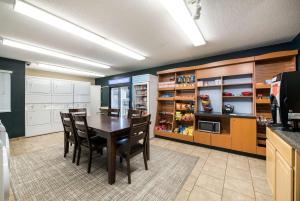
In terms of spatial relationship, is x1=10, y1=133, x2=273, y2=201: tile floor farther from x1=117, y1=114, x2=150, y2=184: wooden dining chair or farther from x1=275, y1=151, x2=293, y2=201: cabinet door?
x1=117, y1=114, x2=150, y2=184: wooden dining chair

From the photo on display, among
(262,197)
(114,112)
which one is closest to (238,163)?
(262,197)

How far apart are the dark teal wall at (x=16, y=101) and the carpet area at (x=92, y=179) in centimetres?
185

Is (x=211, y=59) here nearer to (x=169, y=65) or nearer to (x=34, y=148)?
(x=169, y=65)

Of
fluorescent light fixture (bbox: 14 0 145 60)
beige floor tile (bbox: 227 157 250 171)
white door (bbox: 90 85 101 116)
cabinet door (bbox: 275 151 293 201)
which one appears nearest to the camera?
cabinet door (bbox: 275 151 293 201)

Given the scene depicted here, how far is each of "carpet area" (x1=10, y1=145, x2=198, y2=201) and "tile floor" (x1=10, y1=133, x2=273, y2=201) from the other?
0.17 meters

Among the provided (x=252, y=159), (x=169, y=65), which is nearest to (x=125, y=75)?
(x=169, y=65)

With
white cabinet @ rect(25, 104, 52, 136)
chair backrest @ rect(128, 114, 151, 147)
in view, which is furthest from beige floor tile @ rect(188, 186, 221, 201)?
white cabinet @ rect(25, 104, 52, 136)

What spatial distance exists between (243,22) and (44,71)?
692cm

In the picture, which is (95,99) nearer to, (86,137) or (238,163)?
(86,137)

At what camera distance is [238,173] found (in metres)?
2.32

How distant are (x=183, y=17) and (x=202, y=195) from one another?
2485 mm

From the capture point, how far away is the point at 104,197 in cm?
174

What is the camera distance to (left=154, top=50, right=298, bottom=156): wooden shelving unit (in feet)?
9.63

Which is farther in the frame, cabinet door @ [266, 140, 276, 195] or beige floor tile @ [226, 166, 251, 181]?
beige floor tile @ [226, 166, 251, 181]
